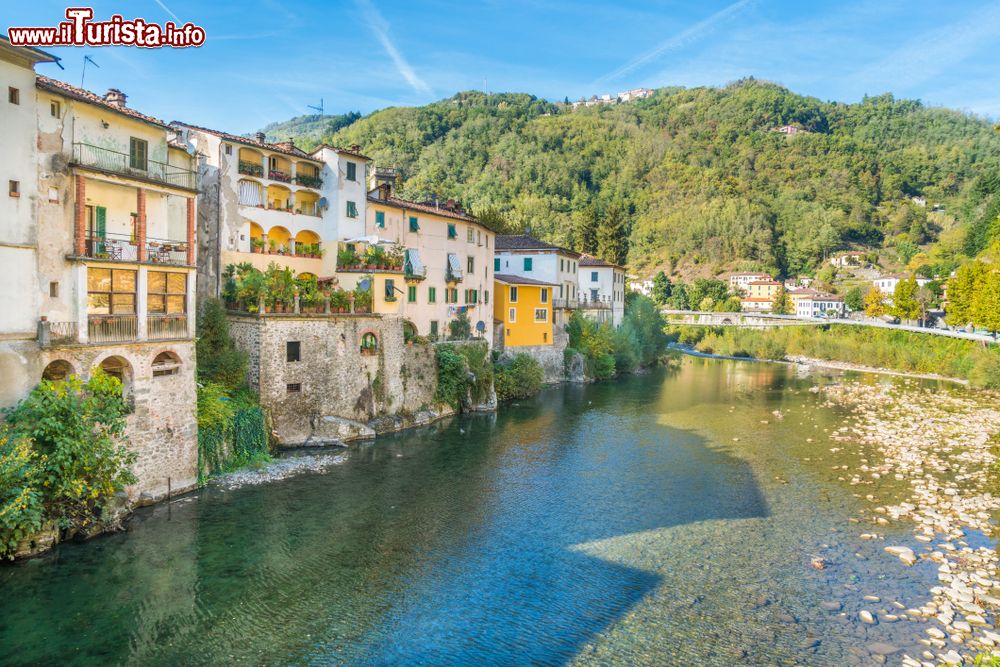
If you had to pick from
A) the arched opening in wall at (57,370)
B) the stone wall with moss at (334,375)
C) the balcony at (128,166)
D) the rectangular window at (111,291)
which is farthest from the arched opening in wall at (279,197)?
the arched opening in wall at (57,370)

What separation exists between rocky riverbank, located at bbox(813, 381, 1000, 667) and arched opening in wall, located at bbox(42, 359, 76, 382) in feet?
75.3

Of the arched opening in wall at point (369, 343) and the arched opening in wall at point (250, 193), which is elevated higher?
the arched opening in wall at point (250, 193)

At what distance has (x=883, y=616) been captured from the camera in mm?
15273

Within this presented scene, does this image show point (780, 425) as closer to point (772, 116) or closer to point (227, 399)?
point (227, 399)

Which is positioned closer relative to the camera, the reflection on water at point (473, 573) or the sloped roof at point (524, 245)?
the reflection on water at point (473, 573)

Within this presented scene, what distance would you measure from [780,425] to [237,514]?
103 ft

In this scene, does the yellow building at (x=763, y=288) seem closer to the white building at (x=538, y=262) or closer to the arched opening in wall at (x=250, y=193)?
the white building at (x=538, y=262)

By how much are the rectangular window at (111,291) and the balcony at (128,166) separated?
3.18m

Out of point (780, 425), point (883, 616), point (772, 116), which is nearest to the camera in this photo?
point (883, 616)

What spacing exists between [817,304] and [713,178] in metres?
62.6

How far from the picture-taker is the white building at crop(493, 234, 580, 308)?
178ft

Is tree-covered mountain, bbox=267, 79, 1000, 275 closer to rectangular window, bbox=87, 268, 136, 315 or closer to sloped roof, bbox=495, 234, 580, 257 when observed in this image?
sloped roof, bbox=495, 234, 580, 257

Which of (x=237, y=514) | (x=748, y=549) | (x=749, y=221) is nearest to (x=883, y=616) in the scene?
(x=748, y=549)

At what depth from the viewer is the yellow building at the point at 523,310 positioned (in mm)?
47281
